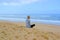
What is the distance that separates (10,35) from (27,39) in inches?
31.4

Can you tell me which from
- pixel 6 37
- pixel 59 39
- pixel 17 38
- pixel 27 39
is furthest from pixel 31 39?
pixel 59 39

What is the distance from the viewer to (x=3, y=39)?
5742mm

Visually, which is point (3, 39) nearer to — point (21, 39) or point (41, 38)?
point (21, 39)

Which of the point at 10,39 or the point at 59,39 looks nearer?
the point at 10,39

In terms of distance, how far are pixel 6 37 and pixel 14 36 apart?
1.38 ft

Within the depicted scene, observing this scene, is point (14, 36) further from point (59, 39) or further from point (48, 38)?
point (59, 39)

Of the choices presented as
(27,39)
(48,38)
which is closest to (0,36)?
(27,39)

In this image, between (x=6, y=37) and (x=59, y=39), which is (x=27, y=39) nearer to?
(x=6, y=37)

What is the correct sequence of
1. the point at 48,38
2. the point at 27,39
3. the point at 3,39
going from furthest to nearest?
the point at 48,38, the point at 27,39, the point at 3,39

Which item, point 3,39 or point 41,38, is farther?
point 41,38

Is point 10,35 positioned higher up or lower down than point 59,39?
higher up

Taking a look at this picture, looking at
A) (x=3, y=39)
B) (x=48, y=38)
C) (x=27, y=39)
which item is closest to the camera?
(x=3, y=39)

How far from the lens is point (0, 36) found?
600 centimetres

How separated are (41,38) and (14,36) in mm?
1264
